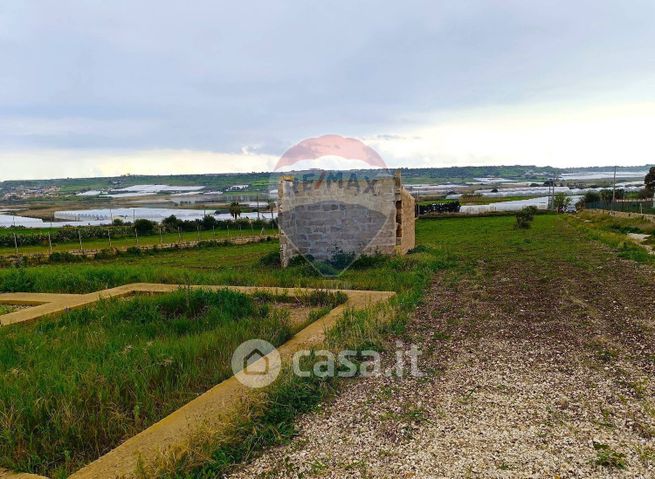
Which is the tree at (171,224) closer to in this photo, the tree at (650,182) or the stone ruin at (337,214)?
the stone ruin at (337,214)

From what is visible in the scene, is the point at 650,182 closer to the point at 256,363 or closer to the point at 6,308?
the point at 256,363

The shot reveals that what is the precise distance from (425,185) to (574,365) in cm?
9095

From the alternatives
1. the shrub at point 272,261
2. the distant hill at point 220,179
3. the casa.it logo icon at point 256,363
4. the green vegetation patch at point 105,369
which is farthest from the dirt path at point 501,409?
the distant hill at point 220,179

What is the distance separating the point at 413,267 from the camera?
1049 centimetres

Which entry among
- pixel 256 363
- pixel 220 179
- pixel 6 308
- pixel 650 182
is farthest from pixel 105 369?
pixel 220 179

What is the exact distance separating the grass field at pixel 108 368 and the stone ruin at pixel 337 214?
18.6 ft

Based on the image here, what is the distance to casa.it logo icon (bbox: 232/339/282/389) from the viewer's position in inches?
149

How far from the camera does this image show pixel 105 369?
371 cm

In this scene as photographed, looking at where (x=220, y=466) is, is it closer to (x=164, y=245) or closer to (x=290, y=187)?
(x=290, y=187)

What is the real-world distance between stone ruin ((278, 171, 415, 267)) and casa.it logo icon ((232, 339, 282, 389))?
7423 millimetres

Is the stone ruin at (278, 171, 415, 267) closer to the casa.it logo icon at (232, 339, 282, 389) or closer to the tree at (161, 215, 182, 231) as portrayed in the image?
the casa.it logo icon at (232, 339, 282, 389)

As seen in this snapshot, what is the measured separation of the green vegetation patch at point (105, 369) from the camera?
292 cm

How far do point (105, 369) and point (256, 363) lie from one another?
1.26 m

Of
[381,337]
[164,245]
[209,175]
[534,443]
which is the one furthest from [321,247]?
[209,175]
